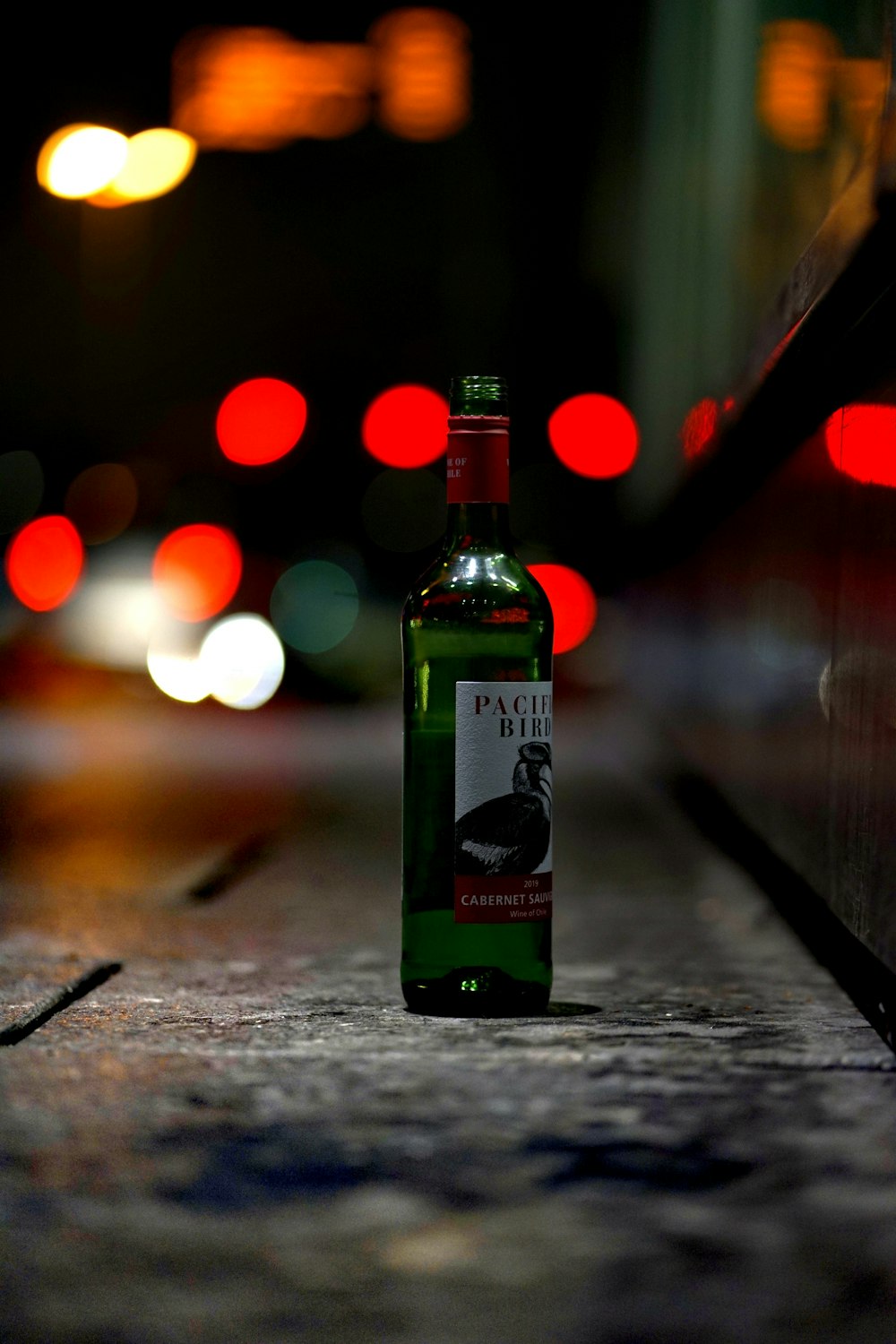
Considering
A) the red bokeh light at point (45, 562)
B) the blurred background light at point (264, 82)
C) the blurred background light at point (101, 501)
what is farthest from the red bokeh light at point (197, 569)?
the blurred background light at point (264, 82)

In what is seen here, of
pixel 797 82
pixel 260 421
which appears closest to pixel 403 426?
pixel 260 421

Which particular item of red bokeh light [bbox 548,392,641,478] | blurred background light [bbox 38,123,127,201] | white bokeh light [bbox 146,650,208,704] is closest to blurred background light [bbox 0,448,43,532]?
white bokeh light [bbox 146,650,208,704]

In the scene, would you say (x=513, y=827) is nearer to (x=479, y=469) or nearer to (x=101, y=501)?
(x=479, y=469)

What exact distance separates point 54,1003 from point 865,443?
1656 mm

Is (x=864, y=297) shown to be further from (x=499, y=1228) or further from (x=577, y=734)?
(x=577, y=734)

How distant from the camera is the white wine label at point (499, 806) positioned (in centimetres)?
312

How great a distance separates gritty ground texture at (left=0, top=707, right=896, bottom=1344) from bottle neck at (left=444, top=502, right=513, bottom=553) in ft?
2.60

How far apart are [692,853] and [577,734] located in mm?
7416

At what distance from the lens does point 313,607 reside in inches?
797

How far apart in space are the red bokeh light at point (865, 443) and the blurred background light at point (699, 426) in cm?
278

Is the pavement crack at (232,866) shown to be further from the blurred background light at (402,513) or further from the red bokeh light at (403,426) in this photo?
the red bokeh light at (403,426)

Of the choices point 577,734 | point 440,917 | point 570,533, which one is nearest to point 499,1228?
point 440,917

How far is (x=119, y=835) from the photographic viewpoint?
6.64 meters

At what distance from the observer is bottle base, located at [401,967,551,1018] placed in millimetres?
3250
